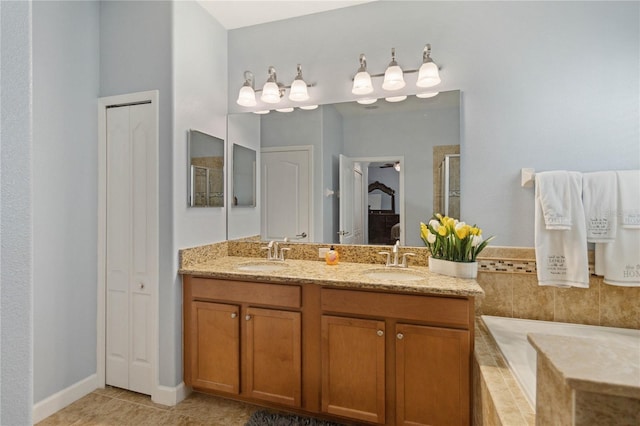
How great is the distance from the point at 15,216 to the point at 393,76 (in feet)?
7.08

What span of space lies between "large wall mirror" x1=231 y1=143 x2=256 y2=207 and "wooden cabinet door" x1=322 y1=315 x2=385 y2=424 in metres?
1.25

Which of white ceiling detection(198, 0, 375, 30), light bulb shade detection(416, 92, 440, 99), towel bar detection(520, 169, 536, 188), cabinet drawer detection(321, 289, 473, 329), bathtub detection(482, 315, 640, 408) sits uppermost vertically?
white ceiling detection(198, 0, 375, 30)

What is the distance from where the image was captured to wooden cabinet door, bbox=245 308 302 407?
77.5 inches

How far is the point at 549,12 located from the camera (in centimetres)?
207

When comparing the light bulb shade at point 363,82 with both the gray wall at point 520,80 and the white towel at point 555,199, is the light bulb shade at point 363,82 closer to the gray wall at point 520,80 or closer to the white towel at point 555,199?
the gray wall at point 520,80

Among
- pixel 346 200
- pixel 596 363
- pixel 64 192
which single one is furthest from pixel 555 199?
pixel 64 192

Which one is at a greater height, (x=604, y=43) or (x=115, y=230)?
(x=604, y=43)

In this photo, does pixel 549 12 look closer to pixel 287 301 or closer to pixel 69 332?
pixel 287 301

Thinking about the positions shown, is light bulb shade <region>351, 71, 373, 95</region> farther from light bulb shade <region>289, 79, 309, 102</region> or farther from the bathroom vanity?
the bathroom vanity

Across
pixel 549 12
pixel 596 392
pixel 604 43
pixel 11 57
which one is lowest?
pixel 596 392

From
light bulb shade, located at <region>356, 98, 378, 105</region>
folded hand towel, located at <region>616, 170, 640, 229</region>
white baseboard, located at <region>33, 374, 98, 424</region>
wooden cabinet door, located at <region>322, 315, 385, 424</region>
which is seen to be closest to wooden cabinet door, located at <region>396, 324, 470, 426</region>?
wooden cabinet door, located at <region>322, 315, 385, 424</region>

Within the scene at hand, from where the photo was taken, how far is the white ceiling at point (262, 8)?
2430 mm

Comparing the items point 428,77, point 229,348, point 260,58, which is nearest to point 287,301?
point 229,348

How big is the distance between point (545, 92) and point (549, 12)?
49 centimetres
